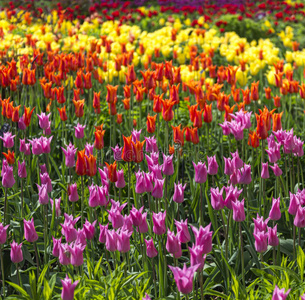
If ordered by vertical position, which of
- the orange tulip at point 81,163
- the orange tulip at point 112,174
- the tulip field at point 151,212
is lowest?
the tulip field at point 151,212

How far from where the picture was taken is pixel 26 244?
9.38ft

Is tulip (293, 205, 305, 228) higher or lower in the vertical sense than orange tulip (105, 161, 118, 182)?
lower

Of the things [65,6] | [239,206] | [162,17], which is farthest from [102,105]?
[65,6]

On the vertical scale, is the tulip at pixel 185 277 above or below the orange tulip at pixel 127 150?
below

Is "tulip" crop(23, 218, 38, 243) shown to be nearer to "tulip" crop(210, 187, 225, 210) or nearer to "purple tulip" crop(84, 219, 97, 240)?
"purple tulip" crop(84, 219, 97, 240)

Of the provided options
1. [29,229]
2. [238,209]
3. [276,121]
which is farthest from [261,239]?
[276,121]

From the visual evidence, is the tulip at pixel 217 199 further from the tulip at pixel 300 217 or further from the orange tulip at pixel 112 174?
the orange tulip at pixel 112 174

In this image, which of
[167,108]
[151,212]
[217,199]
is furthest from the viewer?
[167,108]

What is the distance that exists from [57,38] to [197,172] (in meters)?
5.50

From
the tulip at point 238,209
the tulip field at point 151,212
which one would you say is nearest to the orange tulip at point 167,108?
the tulip field at point 151,212

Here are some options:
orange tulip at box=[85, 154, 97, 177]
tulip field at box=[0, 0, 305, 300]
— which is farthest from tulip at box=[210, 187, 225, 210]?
orange tulip at box=[85, 154, 97, 177]

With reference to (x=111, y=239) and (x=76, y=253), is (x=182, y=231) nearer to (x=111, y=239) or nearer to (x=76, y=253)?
(x=111, y=239)

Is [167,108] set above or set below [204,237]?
above

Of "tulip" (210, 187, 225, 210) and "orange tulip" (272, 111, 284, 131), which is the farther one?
"orange tulip" (272, 111, 284, 131)
